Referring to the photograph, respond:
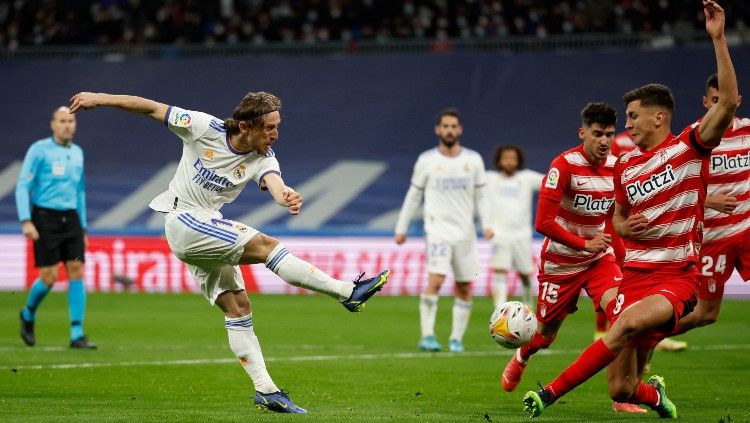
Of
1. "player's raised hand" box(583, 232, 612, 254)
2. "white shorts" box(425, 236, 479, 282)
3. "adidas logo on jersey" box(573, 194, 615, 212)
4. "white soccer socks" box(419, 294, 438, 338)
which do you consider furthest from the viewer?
"white shorts" box(425, 236, 479, 282)

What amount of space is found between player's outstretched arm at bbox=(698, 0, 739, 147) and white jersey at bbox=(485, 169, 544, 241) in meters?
10.9

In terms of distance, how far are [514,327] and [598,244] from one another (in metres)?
0.85

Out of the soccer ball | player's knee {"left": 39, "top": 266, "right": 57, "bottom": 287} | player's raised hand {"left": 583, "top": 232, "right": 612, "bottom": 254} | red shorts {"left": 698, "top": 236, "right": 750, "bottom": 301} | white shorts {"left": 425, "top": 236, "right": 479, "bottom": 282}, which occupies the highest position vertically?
player's raised hand {"left": 583, "top": 232, "right": 612, "bottom": 254}

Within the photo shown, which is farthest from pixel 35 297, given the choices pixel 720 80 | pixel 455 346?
pixel 720 80

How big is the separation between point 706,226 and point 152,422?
520 centimetres

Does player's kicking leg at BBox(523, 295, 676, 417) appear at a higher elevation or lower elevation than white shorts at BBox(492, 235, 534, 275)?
higher

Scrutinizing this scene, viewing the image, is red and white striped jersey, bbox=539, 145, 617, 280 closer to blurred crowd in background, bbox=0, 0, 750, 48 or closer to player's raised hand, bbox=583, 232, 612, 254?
player's raised hand, bbox=583, 232, 612, 254

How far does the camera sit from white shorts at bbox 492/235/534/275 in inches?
720

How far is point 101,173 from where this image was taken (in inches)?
1149

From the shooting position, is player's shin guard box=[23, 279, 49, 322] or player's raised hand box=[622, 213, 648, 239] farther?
player's shin guard box=[23, 279, 49, 322]

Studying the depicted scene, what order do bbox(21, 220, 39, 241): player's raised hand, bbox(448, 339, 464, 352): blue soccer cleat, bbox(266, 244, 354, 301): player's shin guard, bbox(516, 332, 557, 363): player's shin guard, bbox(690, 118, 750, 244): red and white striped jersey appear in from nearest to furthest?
bbox(266, 244, 354, 301): player's shin guard
bbox(516, 332, 557, 363): player's shin guard
bbox(690, 118, 750, 244): red and white striped jersey
bbox(21, 220, 39, 241): player's raised hand
bbox(448, 339, 464, 352): blue soccer cleat

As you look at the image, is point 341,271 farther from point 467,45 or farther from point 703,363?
point 703,363

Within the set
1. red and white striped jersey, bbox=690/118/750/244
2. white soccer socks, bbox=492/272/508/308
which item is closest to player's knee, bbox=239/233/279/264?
red and white striped jersey, bbox=690/118/750/244

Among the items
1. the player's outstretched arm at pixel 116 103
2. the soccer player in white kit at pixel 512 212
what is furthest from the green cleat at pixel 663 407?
the soccer player in white kit at pixel 512 212
